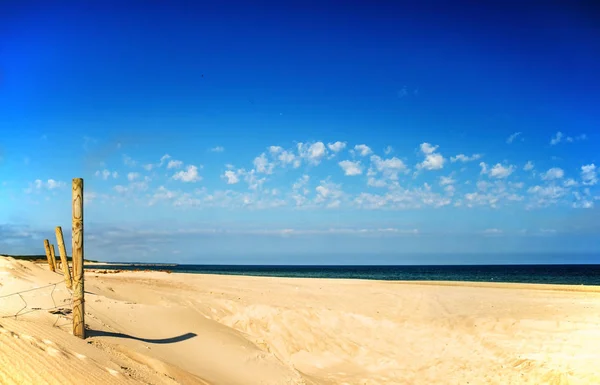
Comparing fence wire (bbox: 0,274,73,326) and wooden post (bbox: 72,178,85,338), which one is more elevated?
wooden post (bbox: 72,178,85,338)

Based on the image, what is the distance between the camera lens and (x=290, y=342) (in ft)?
40.5

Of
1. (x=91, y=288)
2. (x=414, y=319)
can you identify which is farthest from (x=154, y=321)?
(x=414, y=319)

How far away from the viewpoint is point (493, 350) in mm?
11266

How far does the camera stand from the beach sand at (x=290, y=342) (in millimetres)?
6188

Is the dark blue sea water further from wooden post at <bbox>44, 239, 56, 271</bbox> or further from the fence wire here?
the fence wire

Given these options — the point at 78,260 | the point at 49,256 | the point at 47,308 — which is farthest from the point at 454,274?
the point at 78,260

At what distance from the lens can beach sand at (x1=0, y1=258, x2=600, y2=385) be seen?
619 cm

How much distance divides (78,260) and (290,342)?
23.0 feet

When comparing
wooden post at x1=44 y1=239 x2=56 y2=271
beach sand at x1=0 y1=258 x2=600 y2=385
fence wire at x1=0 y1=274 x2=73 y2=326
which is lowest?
beach sand at x1=0 y1=258 x2=600 y2=385

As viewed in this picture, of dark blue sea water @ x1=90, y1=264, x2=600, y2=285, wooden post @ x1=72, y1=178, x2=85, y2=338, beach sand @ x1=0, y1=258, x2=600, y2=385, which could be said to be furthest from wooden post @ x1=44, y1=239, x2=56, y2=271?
dark blue sea water @ x1=90, y1=264, x2=600, y2=285

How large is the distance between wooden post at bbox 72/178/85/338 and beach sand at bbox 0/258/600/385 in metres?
0.24

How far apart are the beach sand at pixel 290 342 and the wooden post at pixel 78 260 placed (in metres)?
0.24

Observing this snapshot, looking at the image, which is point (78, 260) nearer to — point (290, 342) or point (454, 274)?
point (290, 342)

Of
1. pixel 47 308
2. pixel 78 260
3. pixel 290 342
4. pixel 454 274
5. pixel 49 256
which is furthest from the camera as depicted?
pixel 454 274
